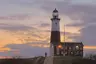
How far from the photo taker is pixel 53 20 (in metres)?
70.5

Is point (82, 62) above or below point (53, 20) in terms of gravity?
below

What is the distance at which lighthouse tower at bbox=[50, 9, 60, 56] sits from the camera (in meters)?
68.4

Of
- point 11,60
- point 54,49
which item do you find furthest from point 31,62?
point 54,49

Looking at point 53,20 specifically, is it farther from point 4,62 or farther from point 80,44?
point 4,62

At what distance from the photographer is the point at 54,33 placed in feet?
227

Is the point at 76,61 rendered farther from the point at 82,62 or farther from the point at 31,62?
the point at 31,62

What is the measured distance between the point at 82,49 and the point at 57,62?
31885 millimetres

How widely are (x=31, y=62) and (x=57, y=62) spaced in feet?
63.1

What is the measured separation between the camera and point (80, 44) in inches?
2803

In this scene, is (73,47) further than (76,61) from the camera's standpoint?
Yes

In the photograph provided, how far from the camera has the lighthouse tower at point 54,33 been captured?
68.4 metres

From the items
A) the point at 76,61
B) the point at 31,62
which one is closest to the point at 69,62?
the point at 76,61

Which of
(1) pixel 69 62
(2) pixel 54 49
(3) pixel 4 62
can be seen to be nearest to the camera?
(1) pixel 69 62

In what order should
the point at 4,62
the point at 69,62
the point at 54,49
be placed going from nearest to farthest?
the point at 69,62 < the point at 4,62 < the point at 54,49
